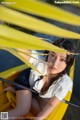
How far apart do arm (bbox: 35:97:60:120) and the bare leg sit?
59mm

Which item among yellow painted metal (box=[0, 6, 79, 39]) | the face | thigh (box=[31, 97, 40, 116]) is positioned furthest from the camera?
thigh (box=[31, 97, 40, 116])

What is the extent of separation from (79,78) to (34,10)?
170cm

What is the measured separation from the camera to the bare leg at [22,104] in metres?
0.94

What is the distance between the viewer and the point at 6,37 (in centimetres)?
23

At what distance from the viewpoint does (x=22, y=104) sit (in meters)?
0.95

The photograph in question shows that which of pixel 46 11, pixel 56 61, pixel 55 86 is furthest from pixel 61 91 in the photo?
pixel 46 11

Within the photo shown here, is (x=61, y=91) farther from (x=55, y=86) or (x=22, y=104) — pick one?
(x=22, y=104)

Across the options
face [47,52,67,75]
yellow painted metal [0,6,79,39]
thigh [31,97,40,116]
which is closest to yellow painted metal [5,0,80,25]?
yellow painted metal [0,6,79,39]

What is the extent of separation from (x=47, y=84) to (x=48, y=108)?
10 cm

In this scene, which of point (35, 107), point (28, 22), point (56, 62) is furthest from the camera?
A: point (35, 107)

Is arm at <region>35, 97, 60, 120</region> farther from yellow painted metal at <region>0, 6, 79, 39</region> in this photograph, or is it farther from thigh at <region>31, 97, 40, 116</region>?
yellow painted metal at <region>0, 6, 79, 39</region>

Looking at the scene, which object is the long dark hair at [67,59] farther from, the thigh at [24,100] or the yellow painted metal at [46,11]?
the yellow painted metal at [46,11]

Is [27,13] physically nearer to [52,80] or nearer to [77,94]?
[52,80]

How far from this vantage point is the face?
920mm
